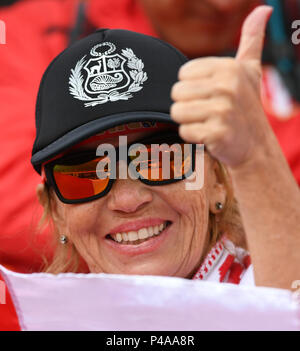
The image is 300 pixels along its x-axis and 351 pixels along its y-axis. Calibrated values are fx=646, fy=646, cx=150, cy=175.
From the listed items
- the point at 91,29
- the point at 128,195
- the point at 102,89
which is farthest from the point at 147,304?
the point at 91,29

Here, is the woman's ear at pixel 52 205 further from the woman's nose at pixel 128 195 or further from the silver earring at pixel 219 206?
the silver earring at pixel 219 206

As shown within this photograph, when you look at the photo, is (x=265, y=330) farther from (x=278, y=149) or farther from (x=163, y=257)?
(x=163, y=257)

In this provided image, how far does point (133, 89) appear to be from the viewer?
123 cm

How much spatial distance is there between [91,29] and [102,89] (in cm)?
198

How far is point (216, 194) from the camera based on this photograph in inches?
56.1

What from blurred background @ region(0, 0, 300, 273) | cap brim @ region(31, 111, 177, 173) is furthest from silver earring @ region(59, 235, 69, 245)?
blurred background @ region(0, 0, 300, 273)

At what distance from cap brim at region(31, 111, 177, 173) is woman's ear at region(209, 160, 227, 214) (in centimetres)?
24

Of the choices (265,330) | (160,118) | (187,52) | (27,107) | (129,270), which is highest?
(187,52)

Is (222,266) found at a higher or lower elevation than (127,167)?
lower

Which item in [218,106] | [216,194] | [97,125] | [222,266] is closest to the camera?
[218,106]

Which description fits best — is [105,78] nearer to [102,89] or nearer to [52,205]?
[102,89]

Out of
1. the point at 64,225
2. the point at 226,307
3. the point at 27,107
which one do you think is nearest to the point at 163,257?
the point at 64,225

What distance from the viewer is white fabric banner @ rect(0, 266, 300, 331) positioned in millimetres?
934

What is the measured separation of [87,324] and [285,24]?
2.15 m
